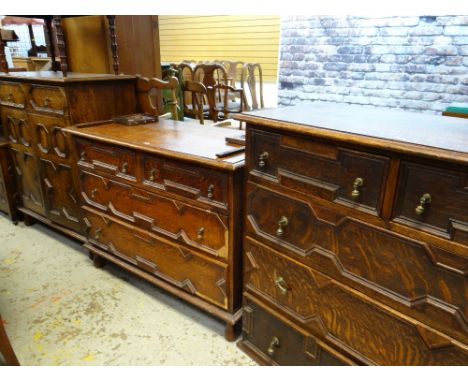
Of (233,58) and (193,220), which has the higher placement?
(233,58)

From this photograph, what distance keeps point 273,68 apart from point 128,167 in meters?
4.44

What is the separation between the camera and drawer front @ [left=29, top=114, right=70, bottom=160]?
82.8 inches

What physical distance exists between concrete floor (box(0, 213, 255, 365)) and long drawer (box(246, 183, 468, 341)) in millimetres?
721

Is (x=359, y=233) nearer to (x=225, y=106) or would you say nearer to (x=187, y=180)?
(x=187, y=180)

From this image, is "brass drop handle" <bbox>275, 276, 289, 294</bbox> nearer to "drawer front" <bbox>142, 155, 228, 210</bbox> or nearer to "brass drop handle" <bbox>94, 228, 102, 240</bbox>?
"drawer front" <bbox>142, 155, 228, 210</bbox>

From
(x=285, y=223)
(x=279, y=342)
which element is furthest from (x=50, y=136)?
(x=279, y=342)

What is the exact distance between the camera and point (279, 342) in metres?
1.37

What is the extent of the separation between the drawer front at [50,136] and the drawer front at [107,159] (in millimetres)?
243

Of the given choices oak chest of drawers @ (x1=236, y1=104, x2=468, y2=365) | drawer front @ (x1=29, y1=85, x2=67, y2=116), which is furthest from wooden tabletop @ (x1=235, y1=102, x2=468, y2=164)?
drawer front @ (x1=29, y1=85, x2=67, y2=116)

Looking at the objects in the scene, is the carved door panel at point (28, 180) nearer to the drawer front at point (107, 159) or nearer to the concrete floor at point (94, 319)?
the concrete floor at point (94, 319)

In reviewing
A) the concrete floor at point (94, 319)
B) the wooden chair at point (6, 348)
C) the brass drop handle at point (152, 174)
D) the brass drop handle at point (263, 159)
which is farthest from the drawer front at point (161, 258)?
the wooden chair at point (6, 348)

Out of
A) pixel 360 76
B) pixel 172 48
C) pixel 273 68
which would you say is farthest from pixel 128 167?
pixel 172 48

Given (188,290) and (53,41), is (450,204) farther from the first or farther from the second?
(53,41)

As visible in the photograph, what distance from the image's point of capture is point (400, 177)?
2.81ft
